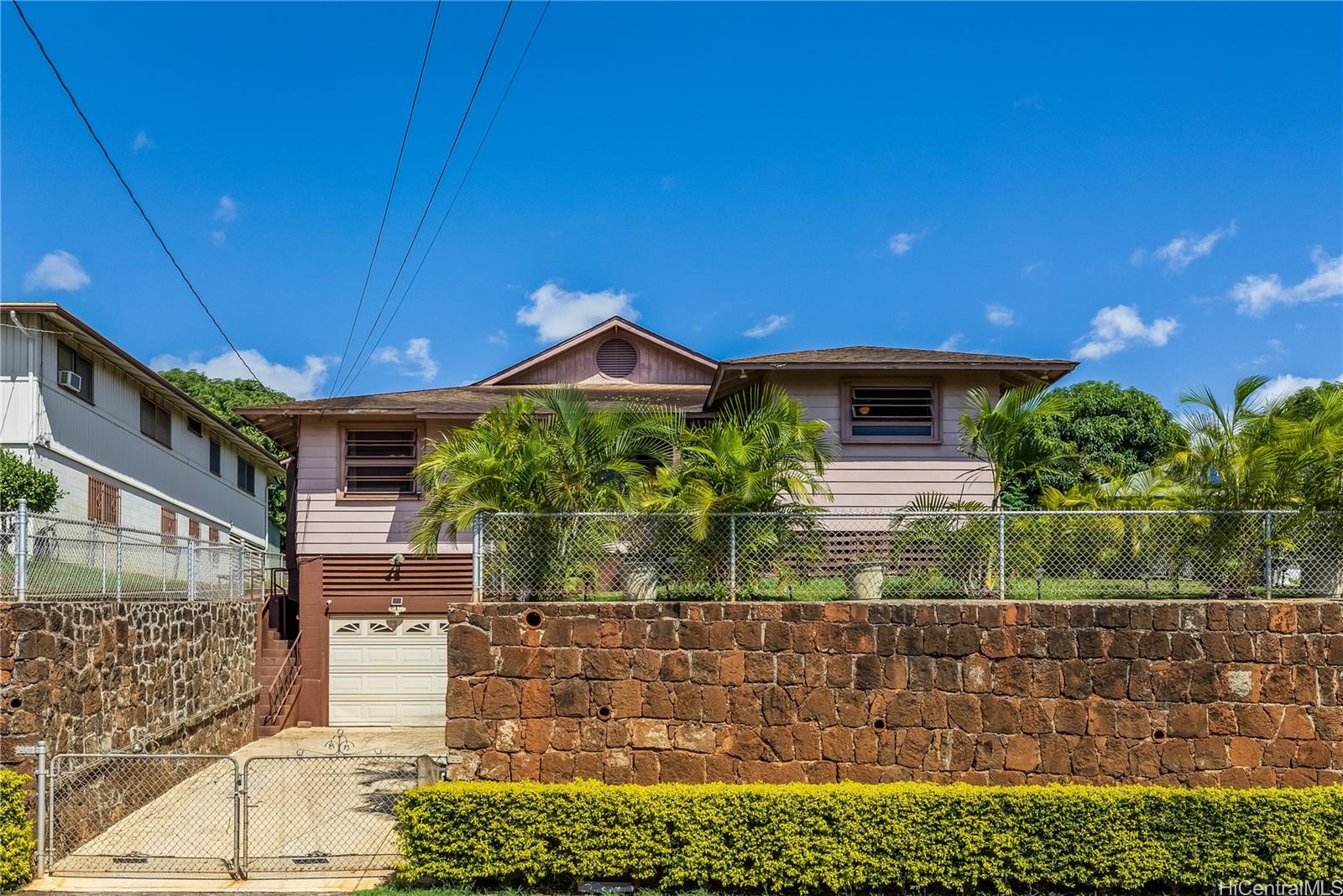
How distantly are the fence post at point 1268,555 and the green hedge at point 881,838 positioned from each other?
1.97 metres

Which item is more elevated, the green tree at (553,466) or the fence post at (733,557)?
the green tree at (553,466)

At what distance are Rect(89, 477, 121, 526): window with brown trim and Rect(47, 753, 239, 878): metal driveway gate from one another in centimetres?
742

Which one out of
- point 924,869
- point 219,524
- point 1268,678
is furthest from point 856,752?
point 219,524

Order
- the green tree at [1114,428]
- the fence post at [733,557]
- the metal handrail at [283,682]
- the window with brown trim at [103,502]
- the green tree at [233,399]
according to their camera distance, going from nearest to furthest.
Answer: the fence post at [733,557], the metal handrail at [283,682], the window with brown trim at [103,502], the green tree at [1114,428], the green tree at [233,399]

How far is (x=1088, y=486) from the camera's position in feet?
42.5

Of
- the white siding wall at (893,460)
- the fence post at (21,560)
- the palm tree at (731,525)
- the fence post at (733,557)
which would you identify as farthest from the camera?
the white siding wall at (893,460)

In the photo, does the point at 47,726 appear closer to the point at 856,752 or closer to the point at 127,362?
the point at 856,752

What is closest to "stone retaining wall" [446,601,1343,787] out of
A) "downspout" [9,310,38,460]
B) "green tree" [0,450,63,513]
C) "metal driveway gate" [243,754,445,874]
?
"metal driveway gate" [243,754,445,874]

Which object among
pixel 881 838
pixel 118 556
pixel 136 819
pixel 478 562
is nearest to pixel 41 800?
pixel 136 819

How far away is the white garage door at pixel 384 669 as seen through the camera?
16.7 meters

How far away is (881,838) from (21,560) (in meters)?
8.28

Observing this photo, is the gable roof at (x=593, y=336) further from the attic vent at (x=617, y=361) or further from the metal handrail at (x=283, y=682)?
the metal handrail at (x=283, y=682)

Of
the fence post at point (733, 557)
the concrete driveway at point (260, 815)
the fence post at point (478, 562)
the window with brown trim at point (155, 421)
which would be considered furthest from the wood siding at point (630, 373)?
the fence post at point (733, 557)

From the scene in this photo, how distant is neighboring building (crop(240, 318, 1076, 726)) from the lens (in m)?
15.4
